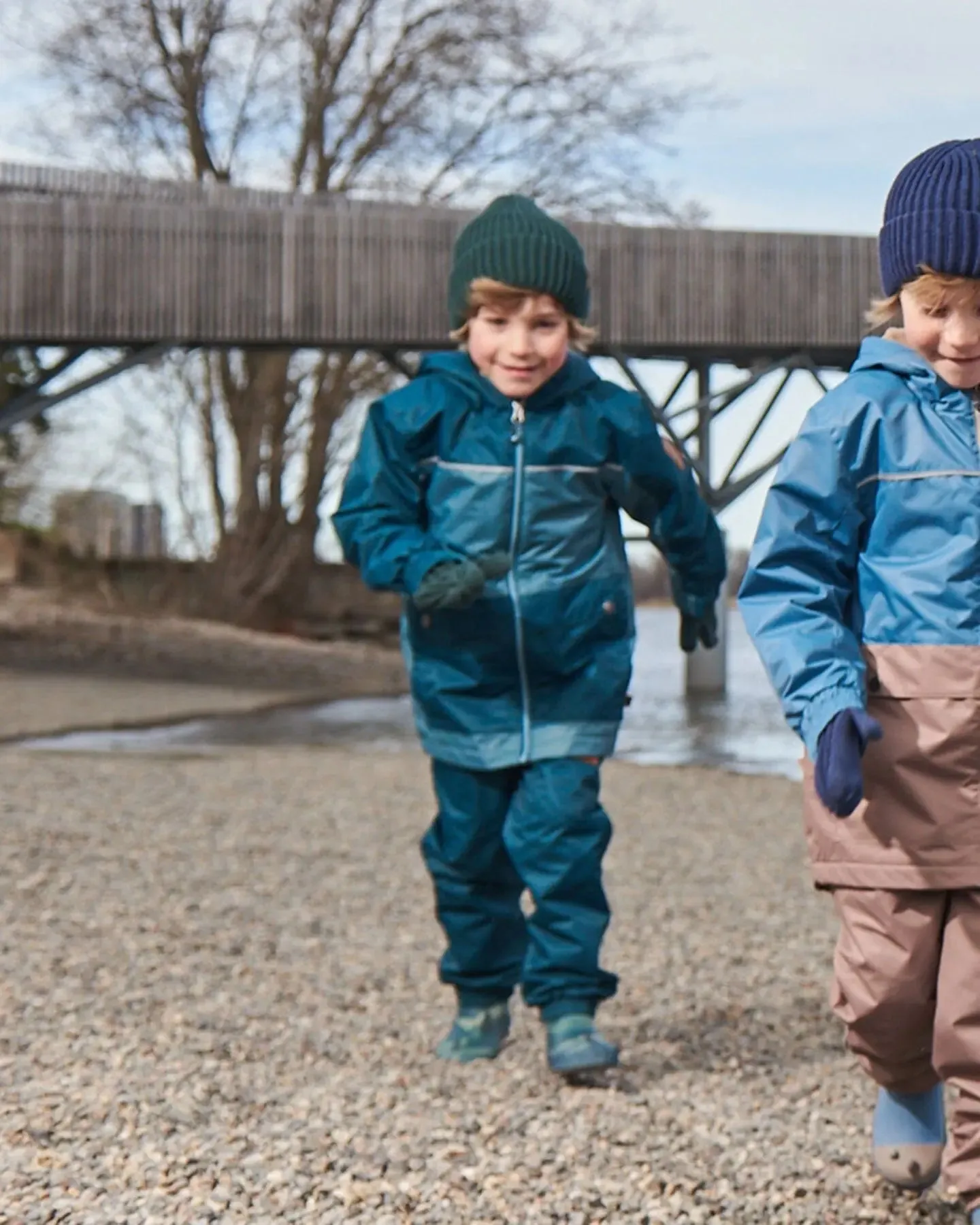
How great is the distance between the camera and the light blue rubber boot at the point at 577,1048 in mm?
3350

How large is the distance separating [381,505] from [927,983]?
4.39 ft

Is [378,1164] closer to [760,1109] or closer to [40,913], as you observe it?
[760,1109]

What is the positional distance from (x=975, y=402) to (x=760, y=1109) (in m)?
1.34

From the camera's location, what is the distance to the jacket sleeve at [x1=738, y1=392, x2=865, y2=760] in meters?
2.49

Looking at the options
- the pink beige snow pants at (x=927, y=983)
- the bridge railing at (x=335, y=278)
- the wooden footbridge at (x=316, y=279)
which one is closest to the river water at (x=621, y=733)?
the wooden footbridge at (x=316, y=279)

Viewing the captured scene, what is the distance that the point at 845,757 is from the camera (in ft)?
7.77

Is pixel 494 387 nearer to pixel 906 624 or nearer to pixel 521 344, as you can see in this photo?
pixel 521 344

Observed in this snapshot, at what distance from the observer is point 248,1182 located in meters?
2.74

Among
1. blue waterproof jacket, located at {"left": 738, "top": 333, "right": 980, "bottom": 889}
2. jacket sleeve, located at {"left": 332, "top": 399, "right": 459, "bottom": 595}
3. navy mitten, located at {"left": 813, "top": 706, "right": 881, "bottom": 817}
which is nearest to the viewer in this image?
navy mitten, located at {"left": 813, "top": 706, "right": 881, "bottom": 817}

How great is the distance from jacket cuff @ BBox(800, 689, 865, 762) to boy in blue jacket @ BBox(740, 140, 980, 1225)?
12 millimetres

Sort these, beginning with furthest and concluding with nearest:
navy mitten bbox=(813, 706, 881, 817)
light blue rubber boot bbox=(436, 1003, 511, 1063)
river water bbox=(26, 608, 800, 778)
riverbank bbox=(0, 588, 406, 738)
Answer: riverbank bbox=(0, 588, 406, 738), river water bbox=(26, 608, 800, 778), light blue rubber boot bbox=(436, 1003, 511, 1063), navy mitten bbox=(813, 706, 881, 817)

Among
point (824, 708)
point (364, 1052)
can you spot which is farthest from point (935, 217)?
point (364, 1052)

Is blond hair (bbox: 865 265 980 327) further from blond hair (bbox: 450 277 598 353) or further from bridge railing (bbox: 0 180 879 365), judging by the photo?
bridge railing (bbox: 0 180 879 365)

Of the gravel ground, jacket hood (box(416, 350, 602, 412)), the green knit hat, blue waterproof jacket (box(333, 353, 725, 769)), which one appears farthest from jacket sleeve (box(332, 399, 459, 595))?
the gravel ground
